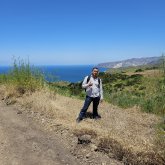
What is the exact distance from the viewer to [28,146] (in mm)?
8539

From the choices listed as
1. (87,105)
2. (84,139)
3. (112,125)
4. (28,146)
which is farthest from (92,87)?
(28,146)

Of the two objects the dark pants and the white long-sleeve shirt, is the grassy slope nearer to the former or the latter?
the dark pants

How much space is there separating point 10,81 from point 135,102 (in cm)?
553

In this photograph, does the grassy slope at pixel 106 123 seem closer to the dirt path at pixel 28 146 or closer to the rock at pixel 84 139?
the rock at pixel 84 139

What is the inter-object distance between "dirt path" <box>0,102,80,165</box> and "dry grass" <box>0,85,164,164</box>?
2.06 ft

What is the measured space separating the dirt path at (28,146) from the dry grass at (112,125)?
2.06 ft

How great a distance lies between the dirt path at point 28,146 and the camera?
7578 mm

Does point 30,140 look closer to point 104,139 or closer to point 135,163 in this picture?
point 104,139

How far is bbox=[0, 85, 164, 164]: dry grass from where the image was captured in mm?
7145

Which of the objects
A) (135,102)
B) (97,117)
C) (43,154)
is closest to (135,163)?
(43,154)

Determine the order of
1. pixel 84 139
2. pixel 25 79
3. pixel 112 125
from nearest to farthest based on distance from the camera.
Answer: pixel 84 139
pixel 112 125
pixel 25 79

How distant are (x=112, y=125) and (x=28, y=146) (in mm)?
2773

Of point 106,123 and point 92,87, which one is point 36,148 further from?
point 92,87

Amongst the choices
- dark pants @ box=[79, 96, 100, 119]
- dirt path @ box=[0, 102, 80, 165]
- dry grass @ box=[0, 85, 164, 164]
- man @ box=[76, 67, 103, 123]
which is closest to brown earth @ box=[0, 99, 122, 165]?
dirt path @ box=[0, 102, 80, 165]
